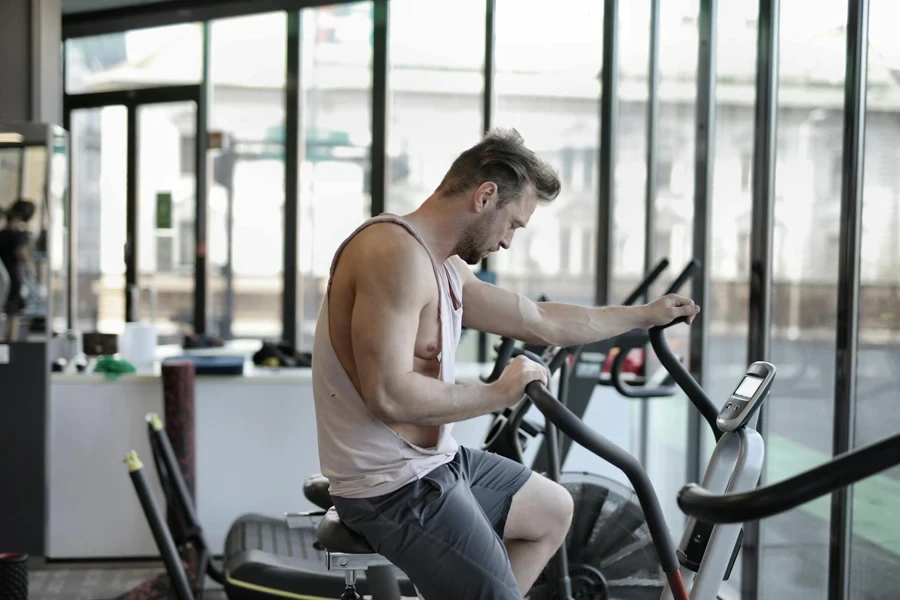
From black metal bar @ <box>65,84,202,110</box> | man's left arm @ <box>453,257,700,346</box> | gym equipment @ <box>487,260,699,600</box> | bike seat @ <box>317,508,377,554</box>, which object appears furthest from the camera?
black metal bar @ <box>65,84,202,110</box>

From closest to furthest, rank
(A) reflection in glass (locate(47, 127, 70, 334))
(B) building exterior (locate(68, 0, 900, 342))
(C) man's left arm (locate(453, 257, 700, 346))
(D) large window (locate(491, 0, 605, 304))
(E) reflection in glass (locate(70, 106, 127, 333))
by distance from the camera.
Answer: (C) man's left arm (locate(453, 257, 700, 346)), (A) reflection in glass (locate(47, 127, 70, 334)), (B) building exterior (locate(68, 0, 900, 342)), (D) large window (locate(491, 0, 605, 304)), (E) reflection in glass (locate(70, 106, 127, 333))

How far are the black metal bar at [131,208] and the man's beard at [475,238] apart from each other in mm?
5536

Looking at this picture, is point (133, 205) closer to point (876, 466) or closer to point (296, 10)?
point (296, 10)

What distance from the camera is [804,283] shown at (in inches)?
115

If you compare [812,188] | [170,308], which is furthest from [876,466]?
[170,308]

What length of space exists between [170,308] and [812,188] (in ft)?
17.9

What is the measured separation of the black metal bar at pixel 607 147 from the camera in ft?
17.0

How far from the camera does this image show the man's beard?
1.94 meters

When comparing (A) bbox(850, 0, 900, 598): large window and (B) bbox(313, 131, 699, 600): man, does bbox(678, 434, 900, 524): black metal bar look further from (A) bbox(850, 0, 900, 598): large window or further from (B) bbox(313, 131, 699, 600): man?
(A) bbox(850, 0, 900, 598): large window

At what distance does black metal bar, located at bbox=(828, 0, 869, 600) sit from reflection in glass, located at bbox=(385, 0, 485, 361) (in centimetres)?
400

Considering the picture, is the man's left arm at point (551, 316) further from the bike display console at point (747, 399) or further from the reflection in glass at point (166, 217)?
the reflection in glass at point (166, 217)

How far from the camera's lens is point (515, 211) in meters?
1.96

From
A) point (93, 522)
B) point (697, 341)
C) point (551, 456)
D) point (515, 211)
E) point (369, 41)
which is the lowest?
point (93, 522)

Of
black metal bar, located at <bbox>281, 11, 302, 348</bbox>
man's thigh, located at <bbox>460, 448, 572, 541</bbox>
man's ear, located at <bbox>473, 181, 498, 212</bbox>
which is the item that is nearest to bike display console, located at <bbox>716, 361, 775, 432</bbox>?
man's thigh, located at <bbox>460, 448, 572, 541</bbox>
